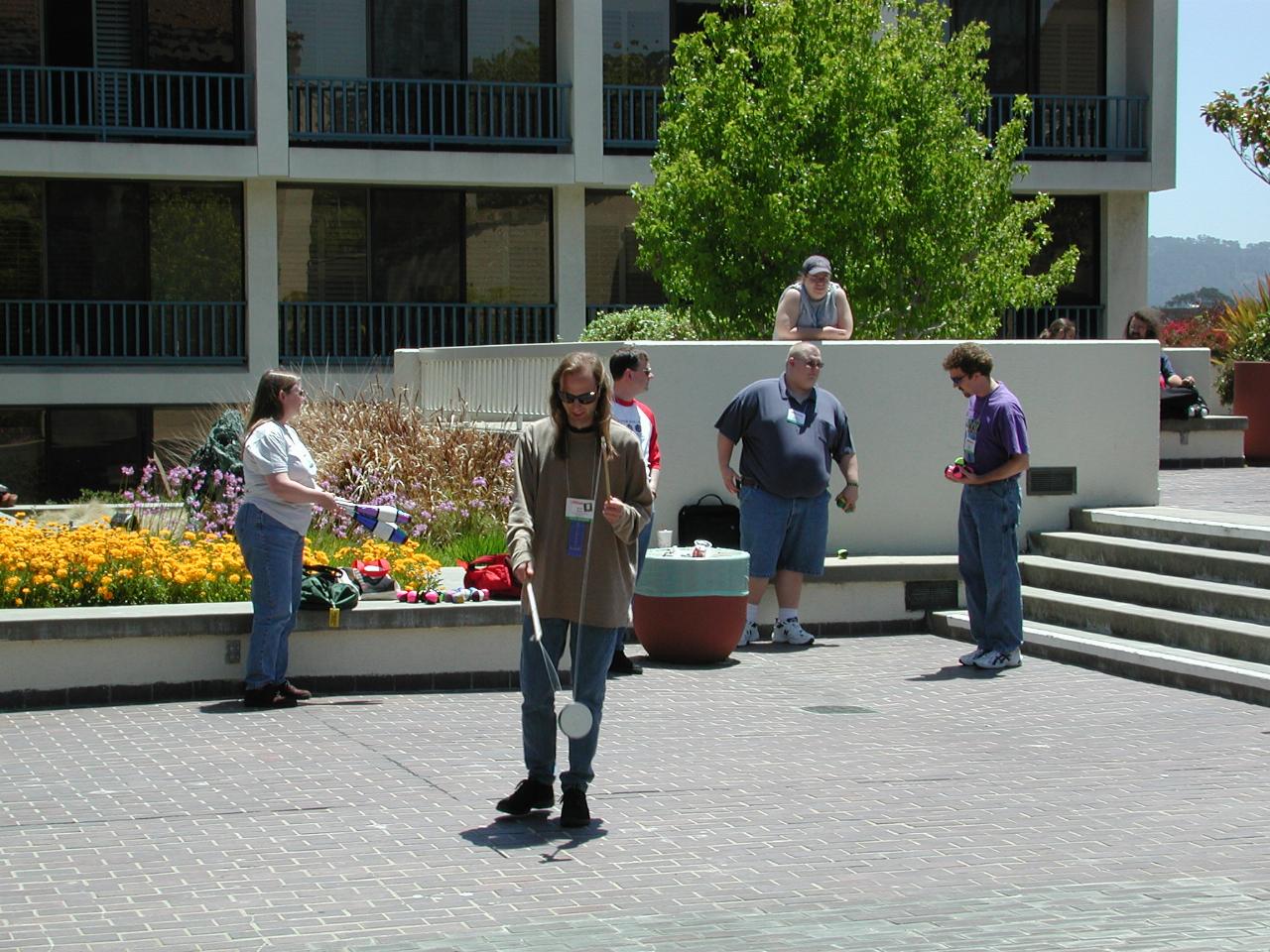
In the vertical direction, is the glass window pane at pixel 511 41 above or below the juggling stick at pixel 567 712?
above

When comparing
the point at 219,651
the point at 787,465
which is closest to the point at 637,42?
the point at 787,465

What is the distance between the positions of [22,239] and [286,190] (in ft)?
12.9

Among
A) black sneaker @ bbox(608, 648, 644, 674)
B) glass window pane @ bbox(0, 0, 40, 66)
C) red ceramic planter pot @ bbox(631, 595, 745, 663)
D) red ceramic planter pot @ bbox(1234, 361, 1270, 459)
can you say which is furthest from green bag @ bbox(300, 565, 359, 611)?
glass window pane @ bbox(0, 0, 40, 66)

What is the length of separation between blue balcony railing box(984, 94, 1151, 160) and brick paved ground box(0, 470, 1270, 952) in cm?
1989

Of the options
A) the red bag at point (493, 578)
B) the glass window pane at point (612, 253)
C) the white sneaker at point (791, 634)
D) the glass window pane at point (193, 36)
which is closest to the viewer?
the red bag at point (493, 578)

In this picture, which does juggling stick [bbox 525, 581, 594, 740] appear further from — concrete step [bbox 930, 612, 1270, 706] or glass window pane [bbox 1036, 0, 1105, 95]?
glass window pane [bbox 1036, 0, 1105, 95]

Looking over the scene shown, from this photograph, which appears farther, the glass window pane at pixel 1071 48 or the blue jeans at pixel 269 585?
→ the glass window pane at pixel 1071 48

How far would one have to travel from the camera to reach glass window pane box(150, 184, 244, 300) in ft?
86.7

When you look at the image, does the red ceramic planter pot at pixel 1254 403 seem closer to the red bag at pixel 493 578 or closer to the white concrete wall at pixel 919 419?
the white concrete wall at pixel 919 419

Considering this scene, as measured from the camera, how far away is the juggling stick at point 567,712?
710 centimetres

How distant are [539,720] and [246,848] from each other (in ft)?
4.29

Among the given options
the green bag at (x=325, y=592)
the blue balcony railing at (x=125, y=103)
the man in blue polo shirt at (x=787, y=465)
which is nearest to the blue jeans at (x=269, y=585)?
the green bag at (x=325, y=592)

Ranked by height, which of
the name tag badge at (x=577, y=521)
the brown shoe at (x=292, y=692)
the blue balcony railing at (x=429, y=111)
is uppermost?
the blue balcony railing at (x=429, y=111)

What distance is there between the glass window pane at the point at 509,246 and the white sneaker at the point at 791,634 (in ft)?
51.7
